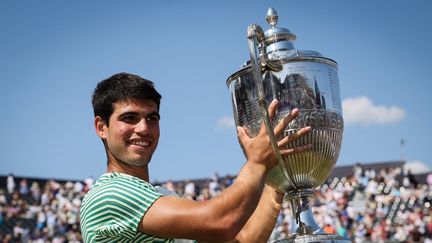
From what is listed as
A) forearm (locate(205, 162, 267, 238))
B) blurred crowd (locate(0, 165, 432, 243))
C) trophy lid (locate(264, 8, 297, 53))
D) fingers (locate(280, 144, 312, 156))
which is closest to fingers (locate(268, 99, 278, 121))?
fingers (locate(280, 144, 312, 156))

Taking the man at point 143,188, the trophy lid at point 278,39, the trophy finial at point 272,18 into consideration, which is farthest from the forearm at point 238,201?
the trophy finial at point 272,18

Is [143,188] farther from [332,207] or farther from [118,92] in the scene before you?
[332,207]

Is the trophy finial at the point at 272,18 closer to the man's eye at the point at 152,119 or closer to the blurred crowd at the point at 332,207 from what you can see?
the man's eye at the point at 152,119

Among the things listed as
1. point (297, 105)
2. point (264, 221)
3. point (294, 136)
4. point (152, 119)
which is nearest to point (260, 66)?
point (297, 105)

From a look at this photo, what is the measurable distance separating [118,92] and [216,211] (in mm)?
648

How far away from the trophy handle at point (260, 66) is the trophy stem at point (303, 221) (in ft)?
0.61

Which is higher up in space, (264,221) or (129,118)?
(129,118)

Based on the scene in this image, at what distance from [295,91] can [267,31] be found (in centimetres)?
33

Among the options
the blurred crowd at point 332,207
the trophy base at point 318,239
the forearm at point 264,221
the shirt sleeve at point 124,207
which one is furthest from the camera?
the blurred crowd at point 332,207

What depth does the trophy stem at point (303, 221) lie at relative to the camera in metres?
2.49

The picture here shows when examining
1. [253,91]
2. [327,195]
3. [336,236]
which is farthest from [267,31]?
[327,195]

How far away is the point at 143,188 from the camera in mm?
2201

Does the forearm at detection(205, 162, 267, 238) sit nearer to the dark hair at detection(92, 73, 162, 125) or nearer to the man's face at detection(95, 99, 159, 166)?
the man's face at detection(95, 99, 159, 166)

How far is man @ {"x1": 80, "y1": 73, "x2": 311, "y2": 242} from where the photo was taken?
2.04m
